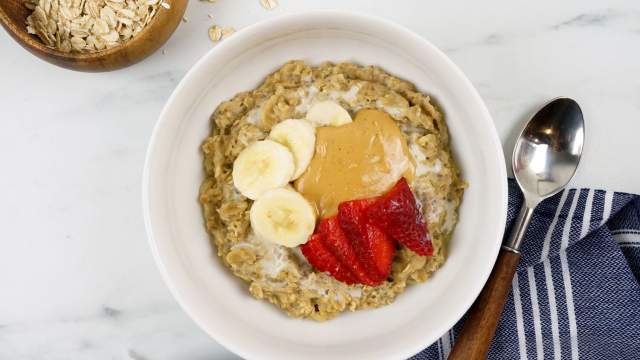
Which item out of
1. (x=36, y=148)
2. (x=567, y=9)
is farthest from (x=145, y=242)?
(x=567, y=9)

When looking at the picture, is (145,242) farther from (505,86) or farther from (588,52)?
(588,52)

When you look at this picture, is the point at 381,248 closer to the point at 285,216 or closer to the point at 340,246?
the point at 340,246

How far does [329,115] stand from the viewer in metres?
1.73

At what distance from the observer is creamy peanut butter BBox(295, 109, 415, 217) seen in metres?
1.69

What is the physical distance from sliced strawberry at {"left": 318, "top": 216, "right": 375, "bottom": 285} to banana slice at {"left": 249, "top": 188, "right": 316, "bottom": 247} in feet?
0.11

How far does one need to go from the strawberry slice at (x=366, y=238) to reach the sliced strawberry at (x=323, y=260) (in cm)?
5

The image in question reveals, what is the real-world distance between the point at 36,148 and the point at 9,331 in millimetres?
485

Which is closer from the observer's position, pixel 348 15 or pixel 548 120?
pixel 348 15

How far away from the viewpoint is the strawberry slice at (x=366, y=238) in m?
1.66

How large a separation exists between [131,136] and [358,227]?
669 mm

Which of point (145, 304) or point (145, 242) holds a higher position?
point (145, 242)

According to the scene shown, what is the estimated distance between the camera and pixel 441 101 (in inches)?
70.6

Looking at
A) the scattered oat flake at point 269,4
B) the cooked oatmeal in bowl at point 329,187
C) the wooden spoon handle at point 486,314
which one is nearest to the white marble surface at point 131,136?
the scattered oat flake at point 269,4

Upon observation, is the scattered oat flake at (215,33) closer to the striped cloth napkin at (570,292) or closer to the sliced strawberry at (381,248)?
the sliced strawberry at (381,248)
